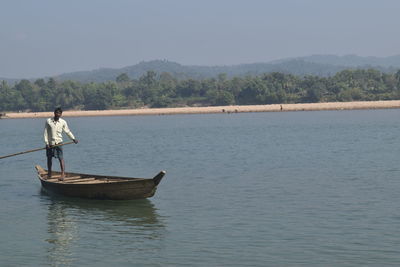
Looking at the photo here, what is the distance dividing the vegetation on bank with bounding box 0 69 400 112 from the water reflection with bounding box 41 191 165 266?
13143 cm

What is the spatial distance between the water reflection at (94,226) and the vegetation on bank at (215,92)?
131 m

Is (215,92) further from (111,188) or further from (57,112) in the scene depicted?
(111,188)

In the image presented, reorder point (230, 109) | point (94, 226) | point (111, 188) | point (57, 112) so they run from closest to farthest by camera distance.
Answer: point (94, 226) < point (111, 188) < point (57, 112) < point (230, 109)

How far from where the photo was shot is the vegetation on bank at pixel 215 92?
15138cm

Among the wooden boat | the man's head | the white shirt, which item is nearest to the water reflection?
the wooden boat

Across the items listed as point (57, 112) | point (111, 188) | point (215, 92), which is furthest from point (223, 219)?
point (215, 92)

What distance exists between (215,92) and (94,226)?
141 meters

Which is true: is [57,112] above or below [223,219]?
above

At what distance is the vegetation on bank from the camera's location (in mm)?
151375

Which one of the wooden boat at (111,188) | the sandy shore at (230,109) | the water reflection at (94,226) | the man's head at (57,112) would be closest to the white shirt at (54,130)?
the man's head at (57,112)

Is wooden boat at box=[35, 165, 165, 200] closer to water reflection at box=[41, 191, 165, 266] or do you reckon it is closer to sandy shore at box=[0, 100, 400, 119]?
water reflection at box=[41, 191, 165, 266]

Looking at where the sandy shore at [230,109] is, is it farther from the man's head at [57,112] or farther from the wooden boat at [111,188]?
the man's head at [57,112]

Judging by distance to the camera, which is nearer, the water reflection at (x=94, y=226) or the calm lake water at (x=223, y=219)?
the calm lake water at (x=223, y=219)

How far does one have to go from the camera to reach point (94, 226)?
1712 cm
